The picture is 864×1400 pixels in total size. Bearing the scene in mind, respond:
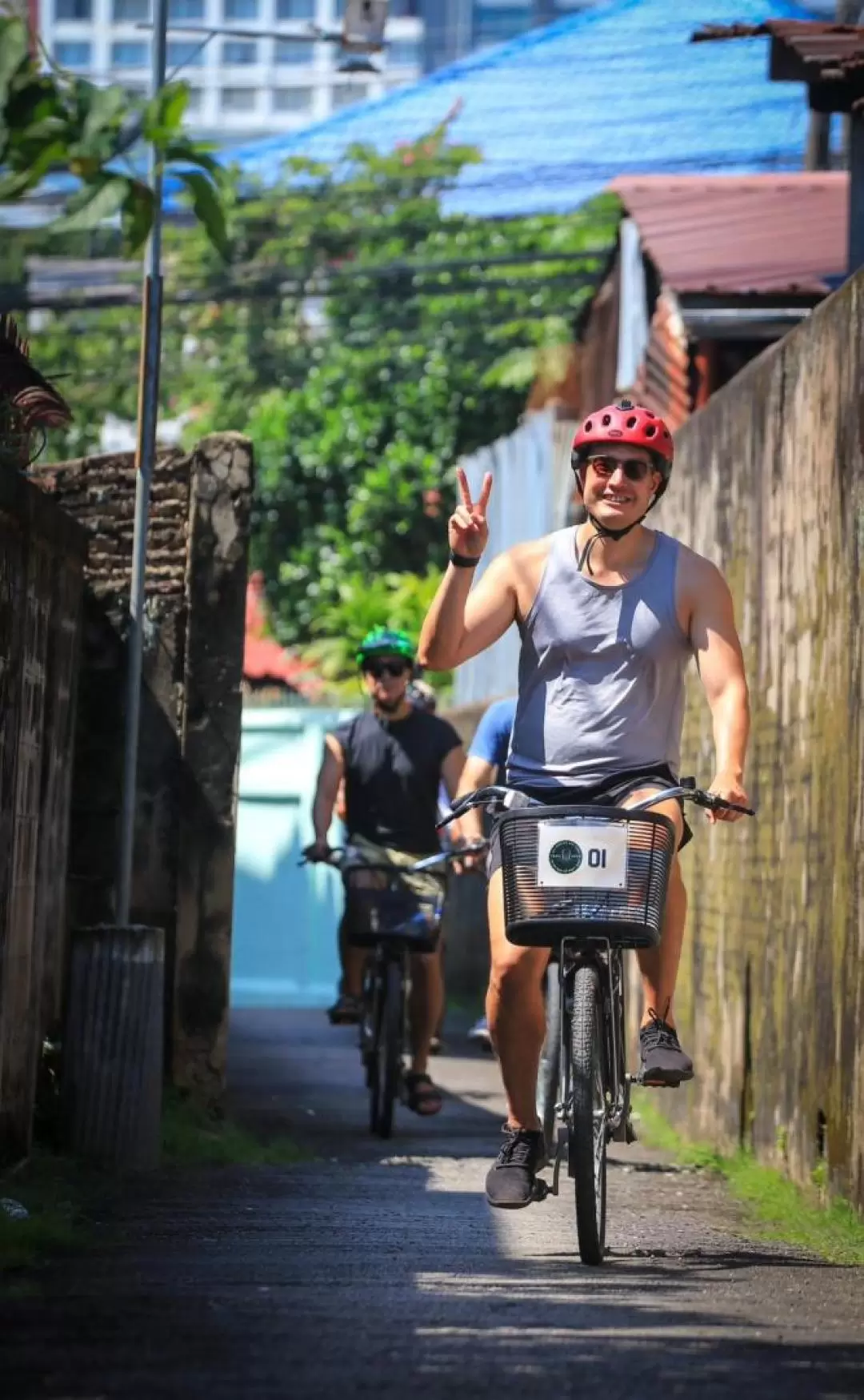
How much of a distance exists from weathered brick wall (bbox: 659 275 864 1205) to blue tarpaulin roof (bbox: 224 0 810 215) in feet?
45.8

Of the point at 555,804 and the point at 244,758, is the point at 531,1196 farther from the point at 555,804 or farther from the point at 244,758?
the point at 244,758

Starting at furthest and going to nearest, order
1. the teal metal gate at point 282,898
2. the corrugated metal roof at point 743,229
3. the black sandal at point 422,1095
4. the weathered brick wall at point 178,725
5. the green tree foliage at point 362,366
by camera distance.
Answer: the green tree foliage at point 362,366, the teal metal gate at point 282,898, the corrugated metal roof at point 743,229, the black sandal at point 422,1095, the weathered brick wall at point 178,725

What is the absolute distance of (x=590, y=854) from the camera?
632 centimetres

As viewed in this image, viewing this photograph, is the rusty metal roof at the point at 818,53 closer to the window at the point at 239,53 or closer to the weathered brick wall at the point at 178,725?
the weathered brick wall at the point at 178,725

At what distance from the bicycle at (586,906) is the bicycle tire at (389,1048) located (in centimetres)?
435

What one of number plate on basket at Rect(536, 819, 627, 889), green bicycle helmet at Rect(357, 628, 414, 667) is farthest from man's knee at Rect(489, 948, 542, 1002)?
green bicycle helmet at Rect(357, 628, 414, 667)

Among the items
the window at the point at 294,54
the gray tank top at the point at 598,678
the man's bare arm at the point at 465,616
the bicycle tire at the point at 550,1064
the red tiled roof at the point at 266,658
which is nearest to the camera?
the man's bare arm at the point at 465,616

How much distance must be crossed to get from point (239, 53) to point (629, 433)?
374 ft

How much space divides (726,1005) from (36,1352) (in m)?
5.86

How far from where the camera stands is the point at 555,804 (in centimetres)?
654

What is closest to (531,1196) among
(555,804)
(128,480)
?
(555,804)

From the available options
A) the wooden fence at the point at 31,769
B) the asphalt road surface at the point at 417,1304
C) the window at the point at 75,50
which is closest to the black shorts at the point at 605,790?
the asphalt road surface at the point at 417,1304

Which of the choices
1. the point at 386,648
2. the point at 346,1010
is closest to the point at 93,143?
the point at 386,648

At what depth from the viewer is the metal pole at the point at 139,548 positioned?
33.0 feet
